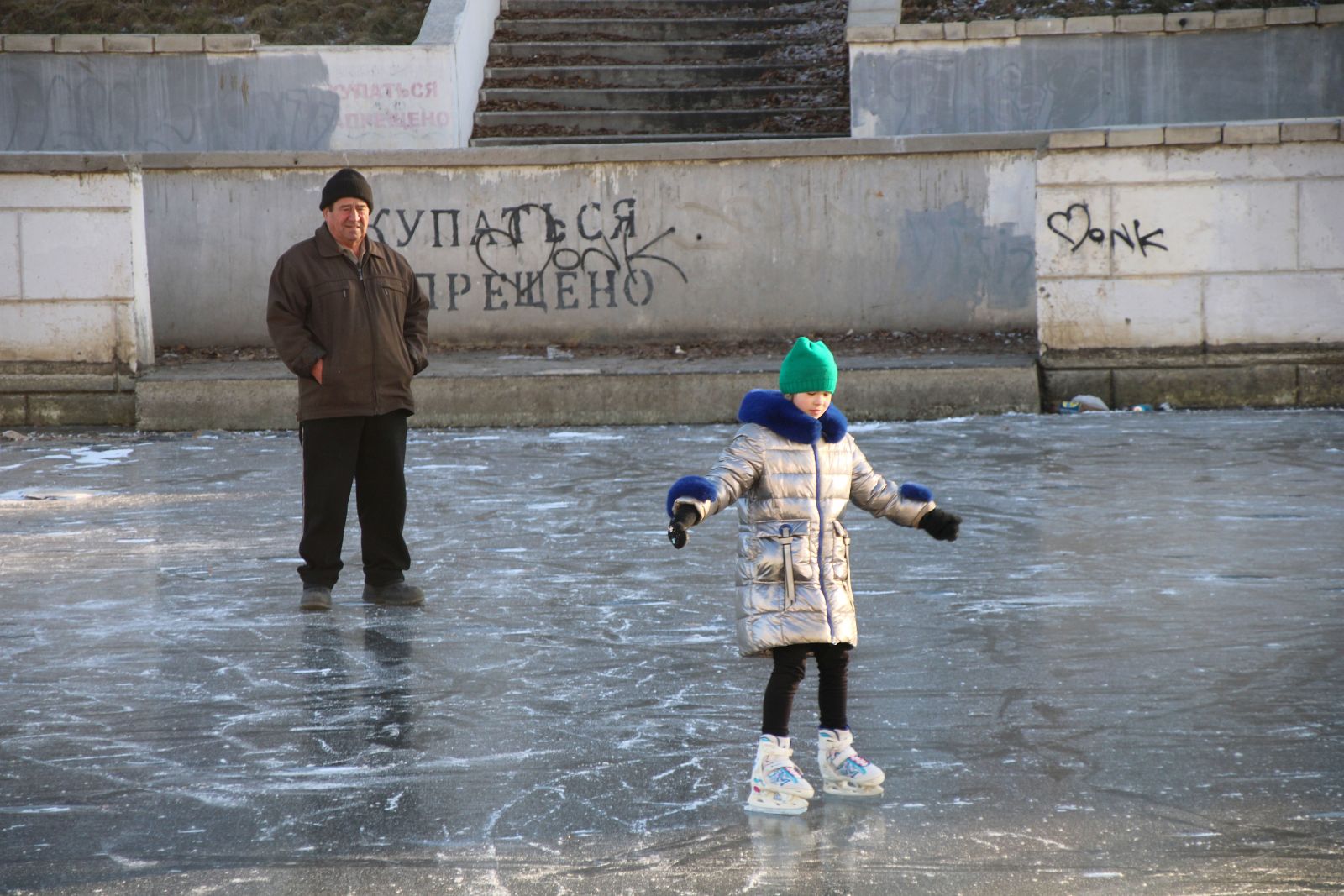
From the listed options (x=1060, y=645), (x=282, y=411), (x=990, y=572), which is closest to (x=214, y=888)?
(x=1060, y=645)

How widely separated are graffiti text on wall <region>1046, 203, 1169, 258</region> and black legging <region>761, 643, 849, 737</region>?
8.69 m

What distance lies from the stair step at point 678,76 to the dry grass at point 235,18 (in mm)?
1744

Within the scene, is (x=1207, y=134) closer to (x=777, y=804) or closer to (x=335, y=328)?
(x=335, y=328)

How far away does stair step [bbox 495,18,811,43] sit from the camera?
61.9ft

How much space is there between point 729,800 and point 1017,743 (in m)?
0.97

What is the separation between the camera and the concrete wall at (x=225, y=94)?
1669 cm

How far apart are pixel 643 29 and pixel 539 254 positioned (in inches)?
Answer: 237

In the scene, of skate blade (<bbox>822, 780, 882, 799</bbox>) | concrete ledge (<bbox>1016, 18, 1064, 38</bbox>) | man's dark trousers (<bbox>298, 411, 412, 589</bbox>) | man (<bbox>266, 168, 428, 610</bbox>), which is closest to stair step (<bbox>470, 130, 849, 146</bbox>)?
concrete ledge (<bbox>1016, 18, 1064, 38</bbox>)

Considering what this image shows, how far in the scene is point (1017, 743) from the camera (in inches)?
184

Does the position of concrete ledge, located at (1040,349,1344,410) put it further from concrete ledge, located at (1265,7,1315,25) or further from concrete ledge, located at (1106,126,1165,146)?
concrete ledge, located at (1265,7,1315,25)

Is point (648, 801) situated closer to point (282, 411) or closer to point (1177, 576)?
point (1177, 576)

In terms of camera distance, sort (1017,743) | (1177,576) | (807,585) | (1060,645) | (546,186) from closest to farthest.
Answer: (807,585)
(1017,743)
(1060,645)
(1177,576)
(546,186)

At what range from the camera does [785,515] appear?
4.23 m

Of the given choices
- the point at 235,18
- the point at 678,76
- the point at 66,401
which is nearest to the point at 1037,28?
the point at 678,76
